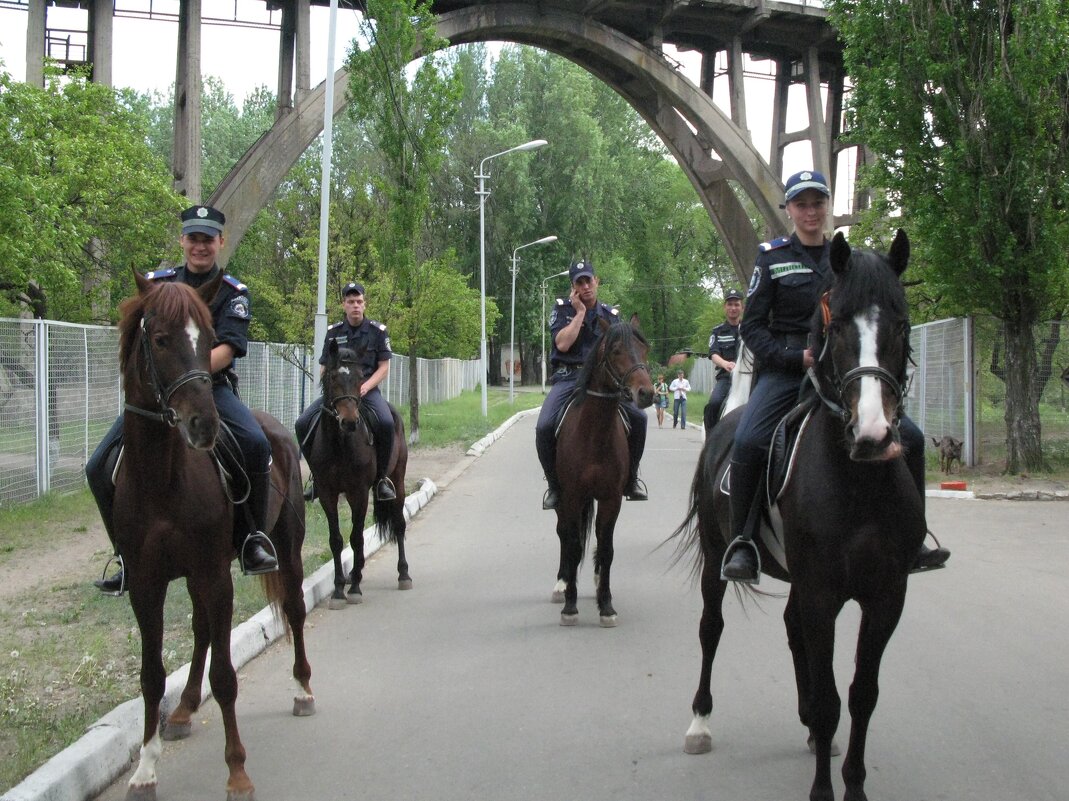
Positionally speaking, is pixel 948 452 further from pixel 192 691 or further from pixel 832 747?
pixel 192 691

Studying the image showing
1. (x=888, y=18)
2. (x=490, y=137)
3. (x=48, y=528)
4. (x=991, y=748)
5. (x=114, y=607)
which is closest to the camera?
(x=991, y=748)

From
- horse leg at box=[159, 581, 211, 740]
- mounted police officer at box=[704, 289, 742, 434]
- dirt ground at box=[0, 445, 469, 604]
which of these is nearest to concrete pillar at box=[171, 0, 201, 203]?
dirt ground at box=[0, 445, 469, 604]

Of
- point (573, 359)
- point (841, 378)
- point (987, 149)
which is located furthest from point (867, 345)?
point (987, 149)

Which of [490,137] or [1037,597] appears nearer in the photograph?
[1037,597]

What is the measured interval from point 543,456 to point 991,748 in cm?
463

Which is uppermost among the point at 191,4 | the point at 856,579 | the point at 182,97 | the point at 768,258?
the point at 191,4

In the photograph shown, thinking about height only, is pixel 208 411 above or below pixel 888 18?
below

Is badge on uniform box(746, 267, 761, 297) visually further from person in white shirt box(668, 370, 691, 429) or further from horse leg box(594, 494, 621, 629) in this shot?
person in white shirt box(668, 370, 691, 429)

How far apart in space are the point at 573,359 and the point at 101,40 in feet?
52.3

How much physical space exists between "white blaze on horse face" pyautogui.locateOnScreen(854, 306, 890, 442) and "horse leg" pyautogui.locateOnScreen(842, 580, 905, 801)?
868 mm

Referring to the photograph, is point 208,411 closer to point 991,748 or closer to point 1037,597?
point 991,748

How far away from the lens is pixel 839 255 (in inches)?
165

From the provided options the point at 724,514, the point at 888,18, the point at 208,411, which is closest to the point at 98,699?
the point at 208,411

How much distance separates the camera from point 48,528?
A: 39.2ft
